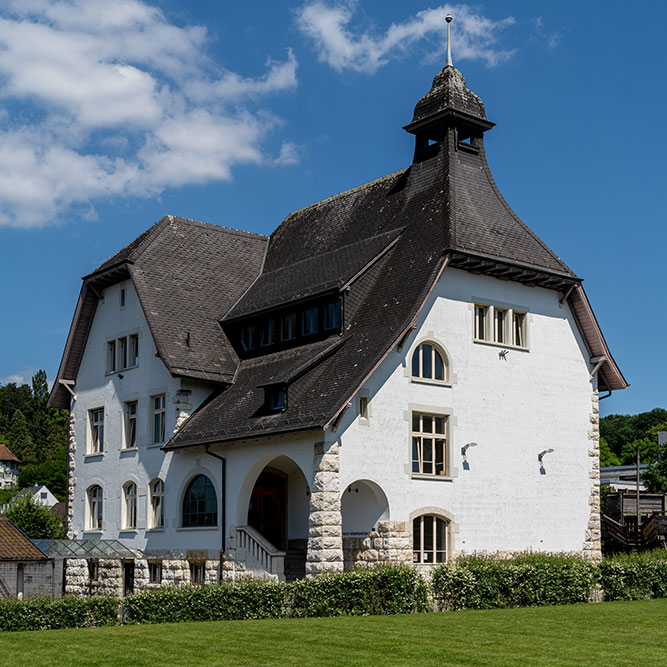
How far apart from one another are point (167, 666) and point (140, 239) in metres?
24.6

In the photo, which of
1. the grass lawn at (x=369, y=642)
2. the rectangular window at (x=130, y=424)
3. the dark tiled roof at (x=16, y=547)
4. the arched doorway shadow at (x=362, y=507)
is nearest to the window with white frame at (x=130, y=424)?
the rectangular window at (x=130, y=424)

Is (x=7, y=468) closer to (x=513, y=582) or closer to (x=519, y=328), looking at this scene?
(x=519, y=328)

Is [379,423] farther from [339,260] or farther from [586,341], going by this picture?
[586,341]

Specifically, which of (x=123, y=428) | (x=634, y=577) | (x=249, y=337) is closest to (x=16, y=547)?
(x=123, y=428)

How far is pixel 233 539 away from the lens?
29.8 m

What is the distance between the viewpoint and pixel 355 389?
86.1 ft

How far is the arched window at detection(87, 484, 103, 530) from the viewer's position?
3656 cm

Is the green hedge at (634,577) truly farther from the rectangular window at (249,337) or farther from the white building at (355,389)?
the rectangular window at (249,337)

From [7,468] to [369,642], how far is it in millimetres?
144014

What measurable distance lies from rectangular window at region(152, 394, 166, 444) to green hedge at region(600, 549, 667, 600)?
46.9 feet

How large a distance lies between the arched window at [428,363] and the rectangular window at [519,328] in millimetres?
3266

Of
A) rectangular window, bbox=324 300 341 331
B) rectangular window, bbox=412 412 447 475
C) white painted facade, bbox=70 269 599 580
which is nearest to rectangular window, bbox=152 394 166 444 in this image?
white painted facade, bbox=70 269 599 580

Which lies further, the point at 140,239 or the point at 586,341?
the point at 140,239

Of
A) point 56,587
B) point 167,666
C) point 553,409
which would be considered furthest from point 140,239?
point 167,666
